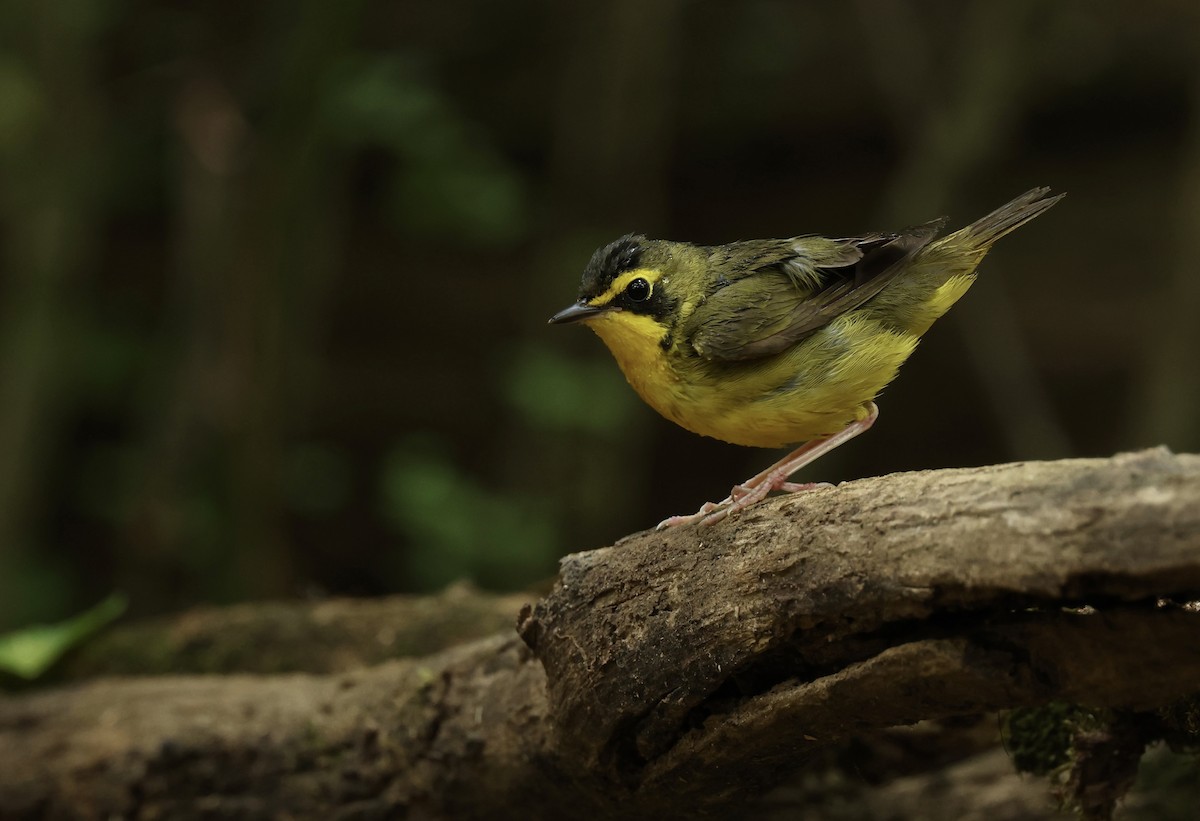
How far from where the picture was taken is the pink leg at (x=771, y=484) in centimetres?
330

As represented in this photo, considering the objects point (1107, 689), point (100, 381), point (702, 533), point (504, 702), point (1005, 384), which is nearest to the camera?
point (1107, 689)

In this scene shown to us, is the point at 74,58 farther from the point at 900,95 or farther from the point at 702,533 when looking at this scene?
the point at 702,533

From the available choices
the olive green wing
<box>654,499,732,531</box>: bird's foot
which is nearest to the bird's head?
the olive green wing

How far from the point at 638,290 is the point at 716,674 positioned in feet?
4.71

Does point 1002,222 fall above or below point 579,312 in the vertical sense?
below

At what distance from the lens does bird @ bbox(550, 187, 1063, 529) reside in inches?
142

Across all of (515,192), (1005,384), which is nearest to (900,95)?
(1005,384)

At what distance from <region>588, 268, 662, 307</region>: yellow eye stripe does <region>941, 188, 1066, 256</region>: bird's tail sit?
3.04 feet

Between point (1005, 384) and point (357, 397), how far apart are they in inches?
238

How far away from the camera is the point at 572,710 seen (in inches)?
129

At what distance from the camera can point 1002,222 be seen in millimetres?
3609

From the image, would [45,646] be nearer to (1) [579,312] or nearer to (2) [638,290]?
(1) [579,312]

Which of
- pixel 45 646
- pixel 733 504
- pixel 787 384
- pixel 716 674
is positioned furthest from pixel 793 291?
pixel 45 646

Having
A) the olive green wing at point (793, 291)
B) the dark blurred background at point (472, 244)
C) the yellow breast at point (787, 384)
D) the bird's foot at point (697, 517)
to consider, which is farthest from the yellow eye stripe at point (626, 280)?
the dark blurred background at point (472, 244)
